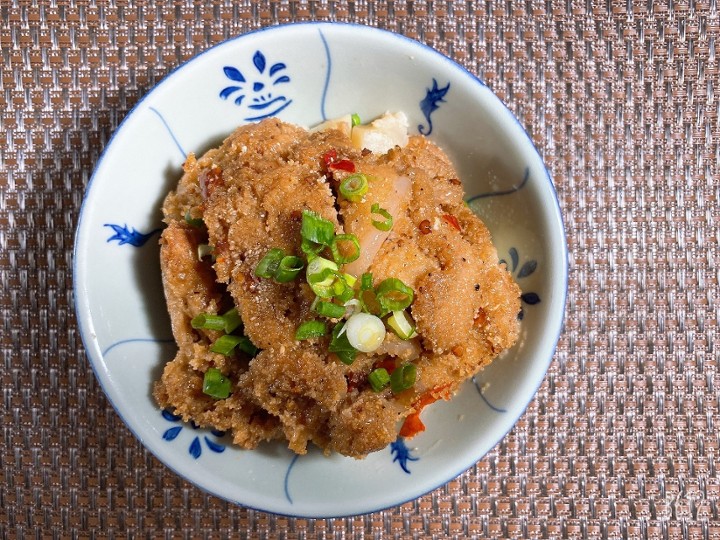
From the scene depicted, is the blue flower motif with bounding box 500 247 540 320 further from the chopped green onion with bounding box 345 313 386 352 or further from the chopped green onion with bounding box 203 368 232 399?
the chopped green onion with bounding box 203 368 232 399

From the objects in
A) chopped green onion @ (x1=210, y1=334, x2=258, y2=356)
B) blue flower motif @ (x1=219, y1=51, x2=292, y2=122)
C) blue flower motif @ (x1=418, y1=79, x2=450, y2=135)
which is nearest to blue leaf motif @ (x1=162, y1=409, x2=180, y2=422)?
chopped green onion @ (x1=210, y1=334, x2=258, y2=356)

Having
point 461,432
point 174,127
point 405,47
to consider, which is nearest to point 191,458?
point 461,432

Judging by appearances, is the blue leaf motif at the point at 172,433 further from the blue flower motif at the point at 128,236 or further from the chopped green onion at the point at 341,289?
the chopped green onion at the point at 341,289

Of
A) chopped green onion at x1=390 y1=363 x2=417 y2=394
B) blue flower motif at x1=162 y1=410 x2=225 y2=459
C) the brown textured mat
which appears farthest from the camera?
the brown textured mat

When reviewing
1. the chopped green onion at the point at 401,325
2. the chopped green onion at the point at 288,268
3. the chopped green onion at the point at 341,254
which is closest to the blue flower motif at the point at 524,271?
the chopped green onion at the point at 401,325

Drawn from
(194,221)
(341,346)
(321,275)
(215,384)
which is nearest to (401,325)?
(341,346)

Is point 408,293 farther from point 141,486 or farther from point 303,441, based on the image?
point 141,486
